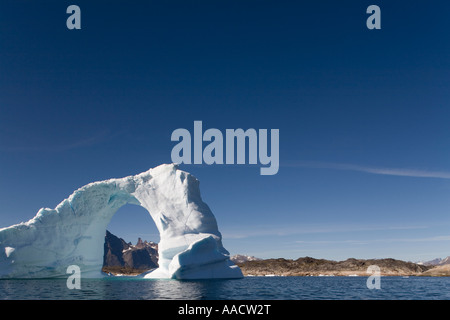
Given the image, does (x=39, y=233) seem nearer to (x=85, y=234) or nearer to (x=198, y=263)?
(x=85, y=234)

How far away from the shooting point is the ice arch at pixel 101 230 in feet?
140

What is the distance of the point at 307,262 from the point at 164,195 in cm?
11125

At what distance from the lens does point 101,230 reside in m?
49.8

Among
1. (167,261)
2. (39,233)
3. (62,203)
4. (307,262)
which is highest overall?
(62,203)

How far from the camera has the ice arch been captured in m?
42.8

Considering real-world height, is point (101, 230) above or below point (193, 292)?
above

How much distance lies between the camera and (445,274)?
10075 cm

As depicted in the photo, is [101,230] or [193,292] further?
[101,230]

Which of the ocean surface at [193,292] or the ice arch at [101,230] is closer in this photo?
the ocean surface at [193,292]

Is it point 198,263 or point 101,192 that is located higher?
point 101,192

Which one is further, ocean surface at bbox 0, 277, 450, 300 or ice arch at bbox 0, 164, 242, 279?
ice arch at bbox 0, 164, 242, 279

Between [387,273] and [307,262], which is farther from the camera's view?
[307,262]
